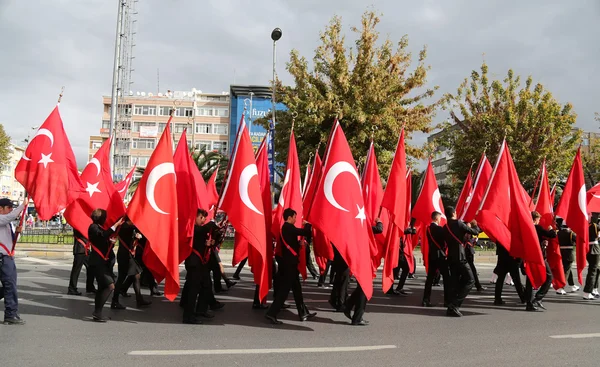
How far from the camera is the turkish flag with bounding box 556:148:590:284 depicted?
1062 centimetres

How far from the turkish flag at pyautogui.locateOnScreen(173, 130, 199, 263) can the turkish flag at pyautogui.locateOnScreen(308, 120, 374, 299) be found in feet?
6.85

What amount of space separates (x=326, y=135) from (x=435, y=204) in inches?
434

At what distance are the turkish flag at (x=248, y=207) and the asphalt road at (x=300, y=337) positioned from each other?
2.85 ft

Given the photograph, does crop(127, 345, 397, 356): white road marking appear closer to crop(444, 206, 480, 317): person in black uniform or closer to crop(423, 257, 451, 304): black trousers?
crop(444, 206, 480, 317): person in black uniform

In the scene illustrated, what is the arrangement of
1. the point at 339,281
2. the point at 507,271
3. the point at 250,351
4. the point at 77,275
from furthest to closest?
1. the point at 77,275
2. the point at 507,271
3. the point at 339,281
4. the point at 250,351

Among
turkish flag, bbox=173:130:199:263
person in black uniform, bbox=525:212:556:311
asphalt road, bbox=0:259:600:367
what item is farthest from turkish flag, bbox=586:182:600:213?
turkish flag, bbox=173:130:199:263

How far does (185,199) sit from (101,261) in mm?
1871

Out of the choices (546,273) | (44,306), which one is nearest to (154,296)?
(44,306)

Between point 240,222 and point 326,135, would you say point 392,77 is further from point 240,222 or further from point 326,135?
point 240,222

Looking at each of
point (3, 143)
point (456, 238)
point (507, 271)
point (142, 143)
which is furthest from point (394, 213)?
point (142, 143)

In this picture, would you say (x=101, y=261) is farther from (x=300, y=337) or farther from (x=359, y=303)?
(x=359, y=303)

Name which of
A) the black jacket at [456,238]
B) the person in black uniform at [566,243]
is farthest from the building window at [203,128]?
the black jacket at [456,238]

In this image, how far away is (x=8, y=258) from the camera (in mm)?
7125

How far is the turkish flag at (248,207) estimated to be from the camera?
797cm
